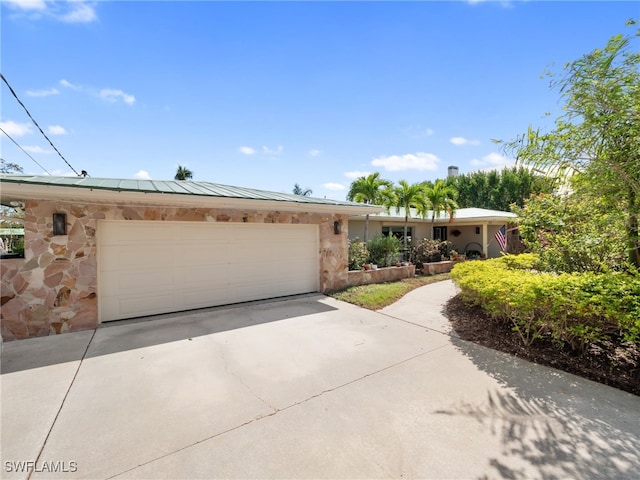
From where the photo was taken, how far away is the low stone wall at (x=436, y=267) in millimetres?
12953

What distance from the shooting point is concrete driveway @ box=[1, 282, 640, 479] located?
2.33 meters

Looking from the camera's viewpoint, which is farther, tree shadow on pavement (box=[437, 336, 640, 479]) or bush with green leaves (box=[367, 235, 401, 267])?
bush with green leaves (box=[367, 235, 401, 267])

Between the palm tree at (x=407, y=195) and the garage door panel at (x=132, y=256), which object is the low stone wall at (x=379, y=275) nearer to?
the palm tree at (x=407, y=195)

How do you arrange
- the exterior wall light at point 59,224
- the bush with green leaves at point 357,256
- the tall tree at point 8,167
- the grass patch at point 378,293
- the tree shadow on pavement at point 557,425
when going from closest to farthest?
the tree shadow on pavement at point 557,425
the exterior wall light at point 59,224
the grass patch at point 378,293
the bush with green leaves at point 357,256
the tall tree at point 8,167

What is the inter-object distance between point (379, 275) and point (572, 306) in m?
6.88

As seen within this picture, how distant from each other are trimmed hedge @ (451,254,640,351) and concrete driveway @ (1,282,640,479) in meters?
0.72

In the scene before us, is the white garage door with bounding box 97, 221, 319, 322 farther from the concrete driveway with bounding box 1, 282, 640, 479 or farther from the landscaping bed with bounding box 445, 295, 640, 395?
the landscaping bed with bounding box 445, 295, 640, 395

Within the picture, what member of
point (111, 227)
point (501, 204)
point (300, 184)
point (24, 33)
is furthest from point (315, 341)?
point (300, 184)

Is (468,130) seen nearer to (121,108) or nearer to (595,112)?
(595,112)

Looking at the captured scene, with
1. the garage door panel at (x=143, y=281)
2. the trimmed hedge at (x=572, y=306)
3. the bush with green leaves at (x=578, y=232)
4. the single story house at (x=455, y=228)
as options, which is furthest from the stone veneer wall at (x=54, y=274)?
the single story house at (x=455, y=228)

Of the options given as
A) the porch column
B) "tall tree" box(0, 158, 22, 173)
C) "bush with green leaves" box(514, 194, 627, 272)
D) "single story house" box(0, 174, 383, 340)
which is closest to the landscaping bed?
"bush with green leaves" box(514, 194, 627, 272)

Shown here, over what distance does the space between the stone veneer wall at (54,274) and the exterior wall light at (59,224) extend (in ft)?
0.20

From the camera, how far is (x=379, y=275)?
1075 cm

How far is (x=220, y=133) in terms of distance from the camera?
12.2 metres
